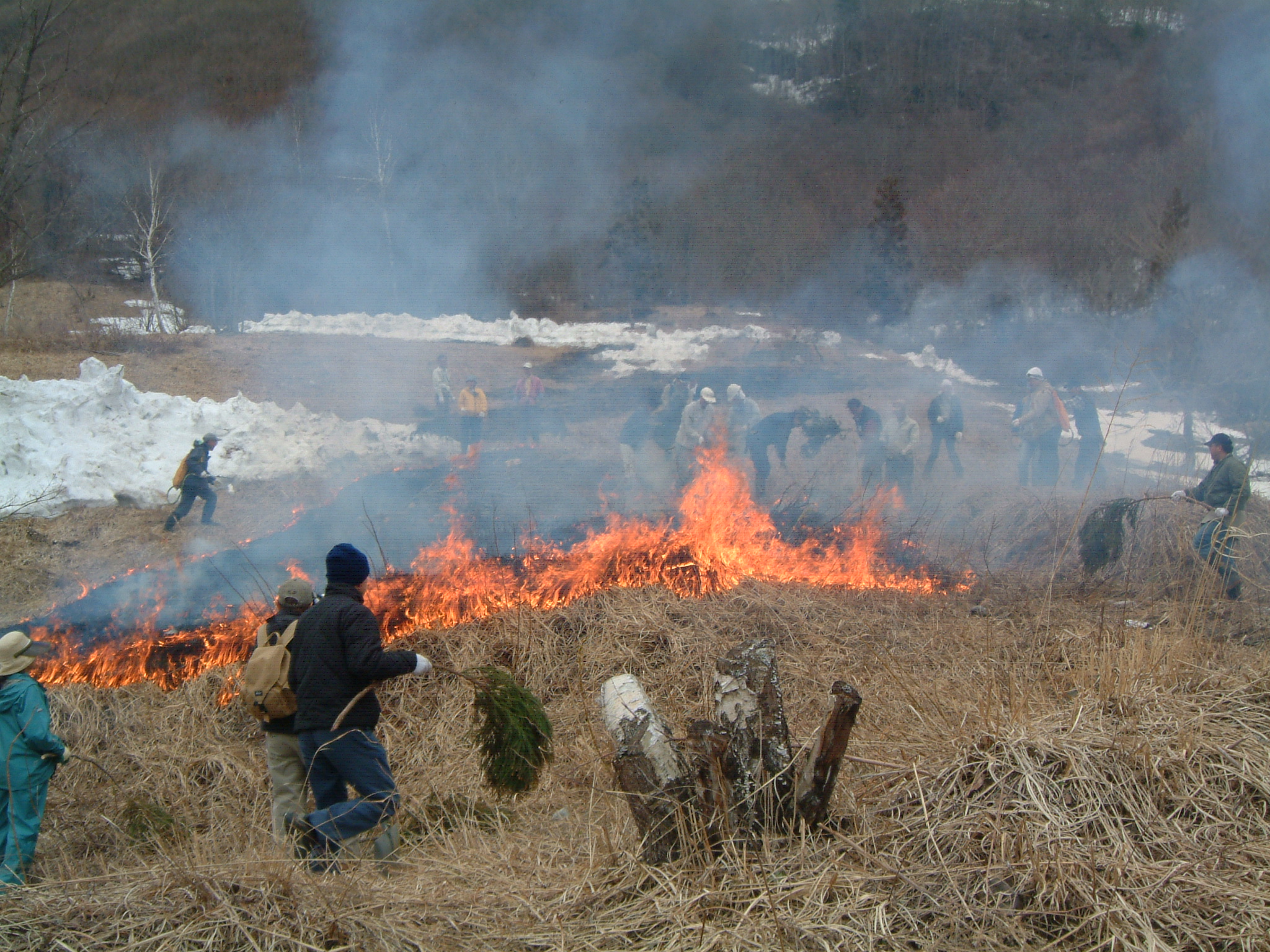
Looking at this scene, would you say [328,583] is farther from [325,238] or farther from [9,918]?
[325,238]

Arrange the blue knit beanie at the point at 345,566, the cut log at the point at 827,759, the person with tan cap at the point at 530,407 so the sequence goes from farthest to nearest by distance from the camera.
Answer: the person with tan cap at the point at 530,407
the blue knit beanie at the point at 345,566
the cut log at the point at 827,759

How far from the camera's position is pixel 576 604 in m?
5.38

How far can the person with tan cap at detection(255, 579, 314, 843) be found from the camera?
3.11 metres

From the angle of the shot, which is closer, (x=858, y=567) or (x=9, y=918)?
(x=9, y=918)

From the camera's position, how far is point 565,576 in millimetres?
5754

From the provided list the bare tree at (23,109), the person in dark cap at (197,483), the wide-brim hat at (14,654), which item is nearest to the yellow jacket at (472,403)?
the person in dark cap at (197,483)

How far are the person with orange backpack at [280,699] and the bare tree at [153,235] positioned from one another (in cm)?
1465

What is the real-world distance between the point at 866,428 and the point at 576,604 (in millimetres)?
5399

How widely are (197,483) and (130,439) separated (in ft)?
8.87

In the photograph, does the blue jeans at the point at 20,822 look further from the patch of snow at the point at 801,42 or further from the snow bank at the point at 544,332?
the patch of snow at the point at 801,42

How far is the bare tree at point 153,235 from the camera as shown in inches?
593

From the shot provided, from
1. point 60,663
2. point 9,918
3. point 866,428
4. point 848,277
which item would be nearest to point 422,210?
point 848,277

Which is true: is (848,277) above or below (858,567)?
above

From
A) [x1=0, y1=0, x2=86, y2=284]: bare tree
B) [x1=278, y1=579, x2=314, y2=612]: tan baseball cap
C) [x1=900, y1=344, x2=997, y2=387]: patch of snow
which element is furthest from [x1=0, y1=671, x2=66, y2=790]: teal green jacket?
[x1=900, y1=344, x2=997, y2=387]: patch of snow
